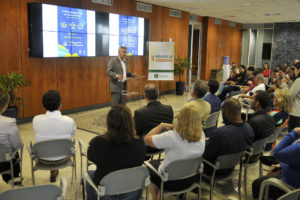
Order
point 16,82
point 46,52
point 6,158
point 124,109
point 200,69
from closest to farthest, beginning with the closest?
point 124,109 < point 6,158 < point 16,82 < point 46,52 < point 200,69

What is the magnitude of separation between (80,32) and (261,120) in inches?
199

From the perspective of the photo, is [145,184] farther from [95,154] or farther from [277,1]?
[277,1]

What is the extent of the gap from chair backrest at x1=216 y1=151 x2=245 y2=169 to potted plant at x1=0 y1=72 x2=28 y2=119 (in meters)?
4.36

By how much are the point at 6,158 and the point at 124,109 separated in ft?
4.34

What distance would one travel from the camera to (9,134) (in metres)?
2.84

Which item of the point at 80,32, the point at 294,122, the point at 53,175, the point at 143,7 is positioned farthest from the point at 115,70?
the point at 294,122

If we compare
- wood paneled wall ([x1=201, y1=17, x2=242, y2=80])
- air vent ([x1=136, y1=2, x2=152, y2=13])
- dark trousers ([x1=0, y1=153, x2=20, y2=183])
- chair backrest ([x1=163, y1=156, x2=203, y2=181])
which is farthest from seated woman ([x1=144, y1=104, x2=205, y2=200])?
wood paneled wall ([x1=201, y1=17, x2=242, y2=80])

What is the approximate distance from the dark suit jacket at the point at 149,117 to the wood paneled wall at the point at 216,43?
10440mm

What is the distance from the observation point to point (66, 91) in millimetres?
7078

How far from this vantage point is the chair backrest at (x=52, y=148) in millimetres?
2797

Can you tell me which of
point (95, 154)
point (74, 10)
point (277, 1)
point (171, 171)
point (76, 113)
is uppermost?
point (277, 1)

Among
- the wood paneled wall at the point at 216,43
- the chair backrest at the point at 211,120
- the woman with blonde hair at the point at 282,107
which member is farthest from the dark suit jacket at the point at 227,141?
the wood paneled wall at the point at 216,43

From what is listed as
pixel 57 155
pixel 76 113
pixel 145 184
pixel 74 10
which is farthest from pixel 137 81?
Answer: pixel 145 184

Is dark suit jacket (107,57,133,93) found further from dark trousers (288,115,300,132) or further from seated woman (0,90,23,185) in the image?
dark trousers (288,115,300,132)
